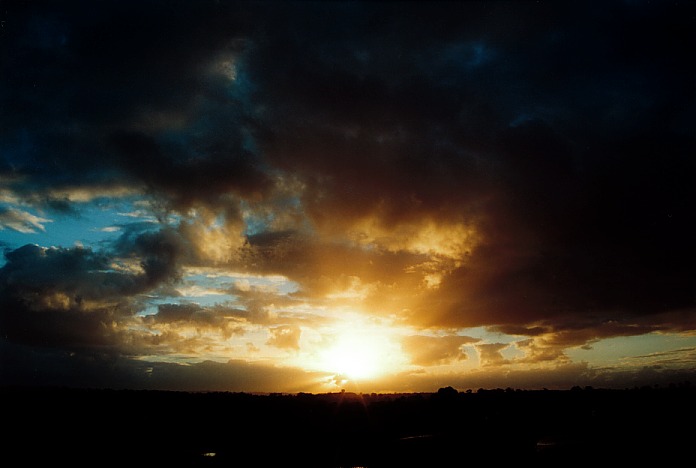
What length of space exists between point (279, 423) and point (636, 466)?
55992 mm

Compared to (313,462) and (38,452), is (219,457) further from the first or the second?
(38,452)

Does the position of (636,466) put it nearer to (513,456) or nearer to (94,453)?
(513,456)

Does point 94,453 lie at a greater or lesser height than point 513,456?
lesser

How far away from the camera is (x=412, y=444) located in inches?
1110

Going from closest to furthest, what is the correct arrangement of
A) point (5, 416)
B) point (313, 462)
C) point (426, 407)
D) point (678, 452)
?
point (678, 452), point (313, 462), point (5, 416), point (426, 407)

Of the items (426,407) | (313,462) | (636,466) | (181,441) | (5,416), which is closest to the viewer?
(636,466)

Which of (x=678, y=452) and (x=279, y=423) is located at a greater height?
(x=678, y=452)

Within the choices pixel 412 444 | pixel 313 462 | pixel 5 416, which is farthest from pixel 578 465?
pixel 5 416

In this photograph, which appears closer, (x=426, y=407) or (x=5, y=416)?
(x=5, y=416)

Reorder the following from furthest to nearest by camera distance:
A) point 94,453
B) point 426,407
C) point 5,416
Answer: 1. point 426,407
2. point 5,416
3. point 94,453

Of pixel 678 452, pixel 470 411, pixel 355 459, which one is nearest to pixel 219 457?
pixel 355 459

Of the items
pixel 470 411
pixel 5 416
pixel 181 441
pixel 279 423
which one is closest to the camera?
pixel 181 441

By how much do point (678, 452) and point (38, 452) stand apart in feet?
174

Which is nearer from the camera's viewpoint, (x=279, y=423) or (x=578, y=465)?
(x=578, y=465)
